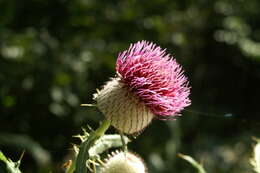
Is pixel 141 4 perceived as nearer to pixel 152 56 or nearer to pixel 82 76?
pixel 82 76

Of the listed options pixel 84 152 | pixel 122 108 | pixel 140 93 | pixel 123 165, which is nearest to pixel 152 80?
pixel 140 93

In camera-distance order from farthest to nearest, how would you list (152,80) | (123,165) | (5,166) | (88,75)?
1. (88,75)
2. (152,80)
3. (123,165)
4. (5,166)

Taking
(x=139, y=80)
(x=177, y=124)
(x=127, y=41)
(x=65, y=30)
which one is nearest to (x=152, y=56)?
(x=139, y=80)

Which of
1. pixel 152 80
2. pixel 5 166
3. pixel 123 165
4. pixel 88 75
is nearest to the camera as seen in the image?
pixel 5 166

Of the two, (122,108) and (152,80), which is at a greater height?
(152,80)

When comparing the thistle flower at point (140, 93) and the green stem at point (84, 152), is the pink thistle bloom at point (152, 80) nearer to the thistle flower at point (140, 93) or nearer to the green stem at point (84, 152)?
the thistle flower at point (140, 93)

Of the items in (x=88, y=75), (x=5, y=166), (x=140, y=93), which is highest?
(x=140, y=93)

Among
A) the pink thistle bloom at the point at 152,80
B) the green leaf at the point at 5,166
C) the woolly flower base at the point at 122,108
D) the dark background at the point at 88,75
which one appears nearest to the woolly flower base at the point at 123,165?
the woolly flower base at the point at 122,108

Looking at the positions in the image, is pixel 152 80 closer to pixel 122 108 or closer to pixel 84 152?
pixel 122 108
